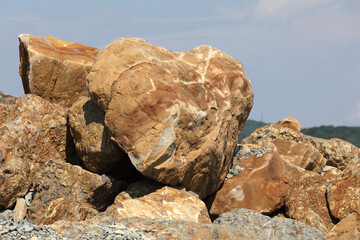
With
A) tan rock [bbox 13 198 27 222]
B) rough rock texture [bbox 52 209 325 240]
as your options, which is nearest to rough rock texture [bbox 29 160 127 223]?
tan rock [bbox 13 198 27 222]

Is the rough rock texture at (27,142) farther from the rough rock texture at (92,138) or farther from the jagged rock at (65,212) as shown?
the jagged rock at (65,212)

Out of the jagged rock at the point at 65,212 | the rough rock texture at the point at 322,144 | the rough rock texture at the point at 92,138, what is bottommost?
the jagged rock at the point at 65,212

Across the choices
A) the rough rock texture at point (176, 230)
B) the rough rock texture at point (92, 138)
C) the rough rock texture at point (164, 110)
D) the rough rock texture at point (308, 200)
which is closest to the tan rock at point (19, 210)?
the rough rock texture at point (92, 138)

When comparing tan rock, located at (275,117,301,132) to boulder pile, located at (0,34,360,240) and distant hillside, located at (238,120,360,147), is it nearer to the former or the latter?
boulder pile, located at (0,34,360,240)

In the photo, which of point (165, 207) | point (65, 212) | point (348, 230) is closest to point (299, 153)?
point (165, 207)

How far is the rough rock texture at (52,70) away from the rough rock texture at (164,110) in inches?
88.4

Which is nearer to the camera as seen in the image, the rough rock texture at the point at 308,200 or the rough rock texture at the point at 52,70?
the rough rock texture at the point at 308,200

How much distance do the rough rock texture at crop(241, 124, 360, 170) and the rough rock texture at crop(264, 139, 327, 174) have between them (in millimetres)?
1474

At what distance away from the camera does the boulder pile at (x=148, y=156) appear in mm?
9656

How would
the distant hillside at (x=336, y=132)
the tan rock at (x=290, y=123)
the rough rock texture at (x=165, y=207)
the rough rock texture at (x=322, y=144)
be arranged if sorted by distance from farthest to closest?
→ 1. the distant hillside at (x=336, y=132)
2. the tan rock at (x=290, y=123)
3. the rough rock texture at (x=322, y=144)
4. the rough rock texture at (x=165, y=207)

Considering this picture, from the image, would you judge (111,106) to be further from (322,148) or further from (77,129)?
(322,148)

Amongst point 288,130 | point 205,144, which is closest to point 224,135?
point 205,144

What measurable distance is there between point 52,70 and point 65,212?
4419 mm

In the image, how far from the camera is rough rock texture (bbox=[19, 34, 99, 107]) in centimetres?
1243
